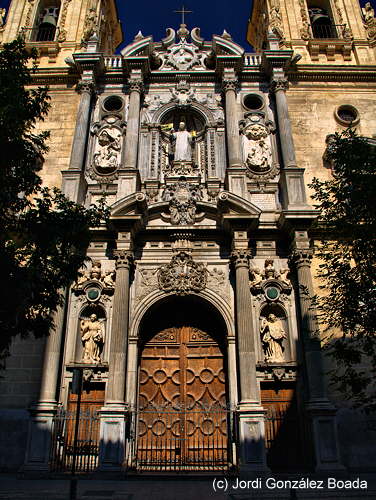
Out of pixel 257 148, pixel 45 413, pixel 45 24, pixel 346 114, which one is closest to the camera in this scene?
pixel 45 413

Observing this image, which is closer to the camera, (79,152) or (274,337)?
(274,337)

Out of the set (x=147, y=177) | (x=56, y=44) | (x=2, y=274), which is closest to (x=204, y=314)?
(x=147, y=177)

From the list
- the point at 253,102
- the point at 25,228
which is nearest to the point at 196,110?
the point at 253,102

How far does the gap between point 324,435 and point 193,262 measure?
5442 mm

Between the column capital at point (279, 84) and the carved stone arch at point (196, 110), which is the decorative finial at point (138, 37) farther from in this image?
the column capital at point (279, 84)

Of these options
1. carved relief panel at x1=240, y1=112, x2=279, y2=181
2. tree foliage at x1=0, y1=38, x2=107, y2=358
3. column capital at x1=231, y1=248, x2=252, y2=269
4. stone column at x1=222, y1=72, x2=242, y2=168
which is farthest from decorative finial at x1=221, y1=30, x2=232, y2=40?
tree foliage at x1=0, y1=38, x2=107, y2=358

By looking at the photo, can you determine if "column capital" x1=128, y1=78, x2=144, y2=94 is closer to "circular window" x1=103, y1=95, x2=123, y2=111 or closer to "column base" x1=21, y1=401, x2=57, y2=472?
"circular window" x1=103, y1=95, x2=123, y2=111

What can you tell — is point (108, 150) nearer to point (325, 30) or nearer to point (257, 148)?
point (257, 148)

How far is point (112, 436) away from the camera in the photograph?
388 inches

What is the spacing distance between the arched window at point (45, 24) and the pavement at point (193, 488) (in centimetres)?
1666

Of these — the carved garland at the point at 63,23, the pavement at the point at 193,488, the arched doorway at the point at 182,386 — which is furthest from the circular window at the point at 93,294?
the carved garland at the point at 63,23

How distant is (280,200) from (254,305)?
Result: 11.5 feet

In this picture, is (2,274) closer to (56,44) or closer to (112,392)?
(112,392)

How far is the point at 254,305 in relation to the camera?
12172 millimetres
